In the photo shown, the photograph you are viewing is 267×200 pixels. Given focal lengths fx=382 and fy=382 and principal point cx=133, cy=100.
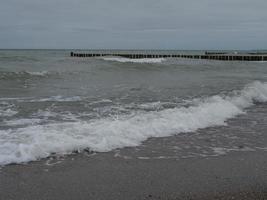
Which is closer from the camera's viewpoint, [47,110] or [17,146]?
[17,146]

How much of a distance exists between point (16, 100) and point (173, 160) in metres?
7.28

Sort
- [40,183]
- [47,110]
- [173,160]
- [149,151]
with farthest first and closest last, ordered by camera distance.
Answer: [47,110] < [149,151] < [173,160] < [40,183]

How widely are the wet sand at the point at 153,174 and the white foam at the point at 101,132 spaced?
283mm

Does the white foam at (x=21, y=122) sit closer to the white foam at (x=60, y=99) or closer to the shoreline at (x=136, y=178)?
the shoreline at (x=136, y=178)

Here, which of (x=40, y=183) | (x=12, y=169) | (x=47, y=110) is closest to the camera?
(x=40, y=183)

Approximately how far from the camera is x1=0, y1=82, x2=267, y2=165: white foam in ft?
18.0

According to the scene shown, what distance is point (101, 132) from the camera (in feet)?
21.7

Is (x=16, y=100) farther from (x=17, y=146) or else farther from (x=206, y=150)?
(x=206, y=150)

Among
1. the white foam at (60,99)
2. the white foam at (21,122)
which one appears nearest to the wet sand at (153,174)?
the white foam at (21,122)

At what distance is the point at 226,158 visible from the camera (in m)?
5.54

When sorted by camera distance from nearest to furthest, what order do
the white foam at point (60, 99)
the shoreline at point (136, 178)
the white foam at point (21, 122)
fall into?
the shoreline at point (136, 178), the white foam at point (21, 122), the white foam at point (60, 99)

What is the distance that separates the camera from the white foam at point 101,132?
18.0 ft

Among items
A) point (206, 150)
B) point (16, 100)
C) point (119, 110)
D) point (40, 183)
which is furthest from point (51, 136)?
point (16, 100)

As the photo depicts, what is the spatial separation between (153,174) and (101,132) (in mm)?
2081
